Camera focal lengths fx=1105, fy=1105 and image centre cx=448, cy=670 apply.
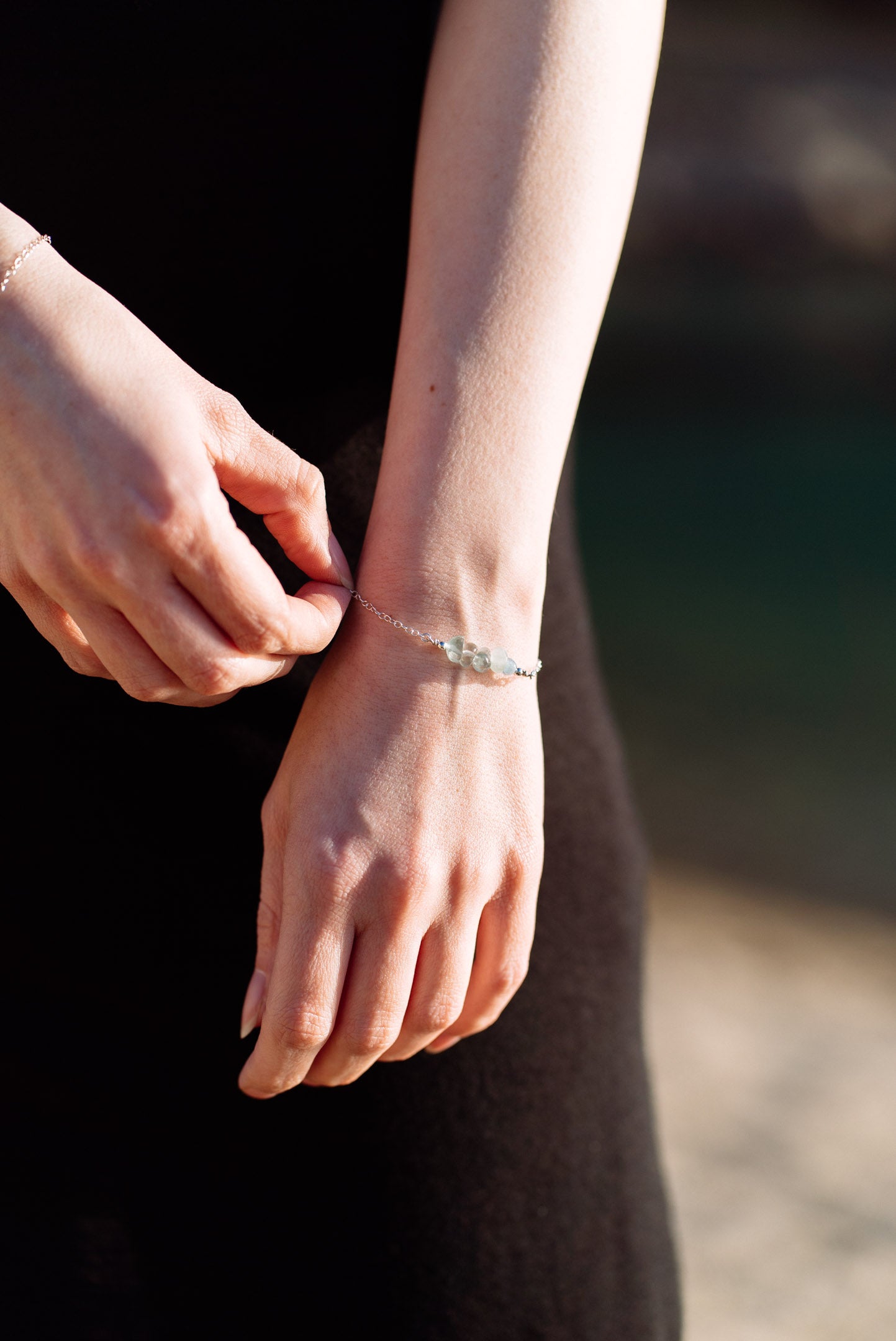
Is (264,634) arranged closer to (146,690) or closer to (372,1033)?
(146,690)

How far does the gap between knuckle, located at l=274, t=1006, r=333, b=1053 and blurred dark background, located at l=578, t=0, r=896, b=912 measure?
3.39 metres

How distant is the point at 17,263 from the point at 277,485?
0.15m

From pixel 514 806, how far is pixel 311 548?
173mm

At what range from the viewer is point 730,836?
3.34 m

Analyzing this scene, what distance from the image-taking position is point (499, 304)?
0.59 meters

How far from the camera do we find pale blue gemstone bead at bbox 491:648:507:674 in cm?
58

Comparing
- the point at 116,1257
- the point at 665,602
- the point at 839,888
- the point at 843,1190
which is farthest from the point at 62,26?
the point at 665,602

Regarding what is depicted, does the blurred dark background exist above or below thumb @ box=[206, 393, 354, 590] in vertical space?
above

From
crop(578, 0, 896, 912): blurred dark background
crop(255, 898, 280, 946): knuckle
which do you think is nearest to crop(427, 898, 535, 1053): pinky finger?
crop(255, 898, 280, 946): knuckle

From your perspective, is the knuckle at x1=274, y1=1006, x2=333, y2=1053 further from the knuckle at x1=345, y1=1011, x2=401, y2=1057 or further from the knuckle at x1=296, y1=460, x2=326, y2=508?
the knuckle at x1=296, y1=460, x2=326, y2=508

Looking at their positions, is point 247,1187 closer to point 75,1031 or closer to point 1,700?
point 75,1031

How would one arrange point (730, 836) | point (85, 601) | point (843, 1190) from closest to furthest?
1. point (85, 601)
2. point (843, 1190)
3. point (730, 836)

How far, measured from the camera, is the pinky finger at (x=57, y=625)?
533 mm

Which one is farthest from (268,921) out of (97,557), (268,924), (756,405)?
(756,405)
